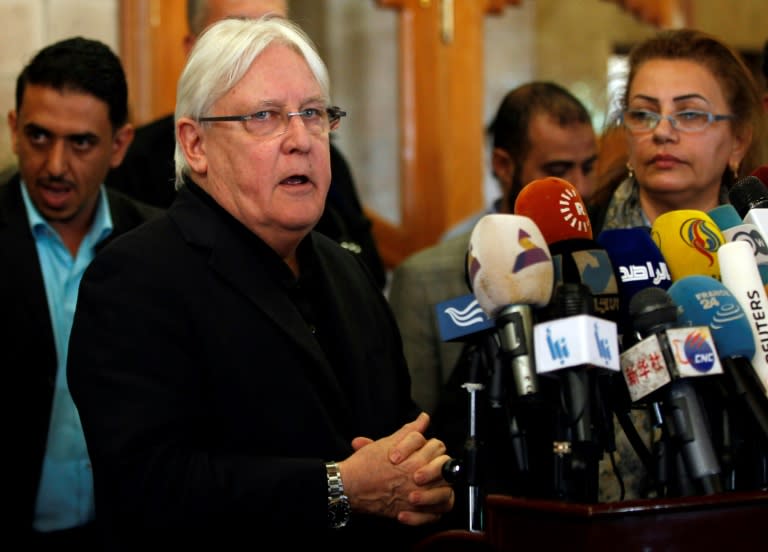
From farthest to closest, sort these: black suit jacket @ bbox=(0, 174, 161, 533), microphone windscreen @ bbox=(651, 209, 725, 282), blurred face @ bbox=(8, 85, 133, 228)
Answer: blurred face @ bbox=(8, 85, 133, 228) → black suit jacket @ bbox=(0, 174, 161, 533) → microphone windscreen @ bbox=(651, 209, 725, 282)

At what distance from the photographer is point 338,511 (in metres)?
2.03

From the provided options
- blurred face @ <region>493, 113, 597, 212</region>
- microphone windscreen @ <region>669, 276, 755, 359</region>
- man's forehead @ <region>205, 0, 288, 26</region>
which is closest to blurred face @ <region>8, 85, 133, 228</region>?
man's forehead @ <region>205, 0, 288, 26</region>

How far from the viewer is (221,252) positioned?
216 centimetres

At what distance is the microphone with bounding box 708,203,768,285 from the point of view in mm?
2049

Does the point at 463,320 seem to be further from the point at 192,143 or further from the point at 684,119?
the point at 684,119

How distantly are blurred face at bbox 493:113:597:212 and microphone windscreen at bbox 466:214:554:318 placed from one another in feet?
6.35

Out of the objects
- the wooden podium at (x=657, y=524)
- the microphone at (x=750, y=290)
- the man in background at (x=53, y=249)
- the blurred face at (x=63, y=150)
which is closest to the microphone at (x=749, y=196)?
the microphone at (x=750, y=290)

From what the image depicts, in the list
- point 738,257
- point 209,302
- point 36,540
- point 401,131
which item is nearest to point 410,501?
point 209,302

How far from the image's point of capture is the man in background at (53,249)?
2.86m

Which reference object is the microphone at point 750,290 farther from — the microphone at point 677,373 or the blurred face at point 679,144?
the blurred face at point 679,144

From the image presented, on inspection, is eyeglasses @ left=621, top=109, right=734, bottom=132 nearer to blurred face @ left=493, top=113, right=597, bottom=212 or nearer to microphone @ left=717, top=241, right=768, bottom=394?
blurred face @ left=493, top=113, right=597, bottom=212

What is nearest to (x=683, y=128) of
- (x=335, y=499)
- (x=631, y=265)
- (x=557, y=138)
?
(x=557, y=138)

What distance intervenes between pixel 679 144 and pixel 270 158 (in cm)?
114

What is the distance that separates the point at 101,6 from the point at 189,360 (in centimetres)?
258
